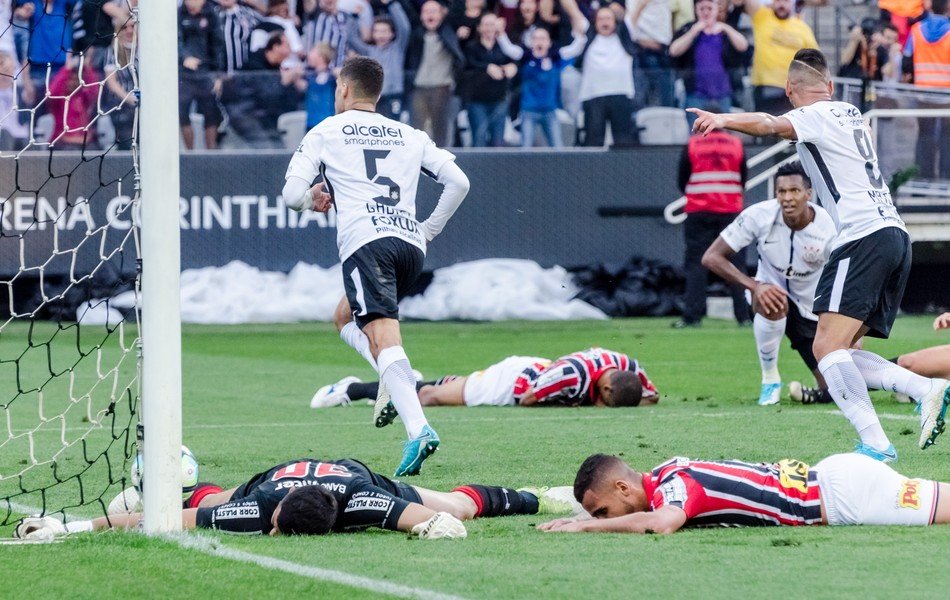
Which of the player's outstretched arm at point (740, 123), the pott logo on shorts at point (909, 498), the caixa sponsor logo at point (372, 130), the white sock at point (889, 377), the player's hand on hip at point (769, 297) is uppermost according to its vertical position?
the player's outstretched arm at point (740, 123)

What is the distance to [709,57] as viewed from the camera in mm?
18172

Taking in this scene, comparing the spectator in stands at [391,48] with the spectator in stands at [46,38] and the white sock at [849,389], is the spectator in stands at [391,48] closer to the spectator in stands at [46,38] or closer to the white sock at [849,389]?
the spectator in stands at [46,38]

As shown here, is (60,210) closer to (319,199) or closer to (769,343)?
(769,343)

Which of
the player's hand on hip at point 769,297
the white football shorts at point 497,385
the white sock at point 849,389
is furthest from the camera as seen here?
the white football shorts at point 497,385

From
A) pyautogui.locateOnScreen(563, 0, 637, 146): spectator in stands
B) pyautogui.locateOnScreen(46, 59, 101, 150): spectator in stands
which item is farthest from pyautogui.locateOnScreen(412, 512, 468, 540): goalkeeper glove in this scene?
pyautogui.locateOnScreen(563, 0, 637, 146): spectator in stands

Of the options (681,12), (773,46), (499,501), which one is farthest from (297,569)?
(681,12)

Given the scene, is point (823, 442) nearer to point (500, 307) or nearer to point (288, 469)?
point (288, 469)

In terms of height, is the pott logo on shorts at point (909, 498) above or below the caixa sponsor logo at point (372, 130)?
below

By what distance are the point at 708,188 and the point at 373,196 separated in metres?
9.51

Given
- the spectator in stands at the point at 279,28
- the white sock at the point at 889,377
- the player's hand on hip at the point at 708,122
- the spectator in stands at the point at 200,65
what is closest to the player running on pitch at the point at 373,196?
the player's hand on hip at the point at 708,122

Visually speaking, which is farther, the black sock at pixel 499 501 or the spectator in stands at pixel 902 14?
the spectator in stands at pixel 902 14

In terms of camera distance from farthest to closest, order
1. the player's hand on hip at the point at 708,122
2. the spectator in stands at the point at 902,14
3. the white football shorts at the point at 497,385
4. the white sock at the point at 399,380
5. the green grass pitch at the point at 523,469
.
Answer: the spectator in stands at the point at 902,14, the white football shorts at the point at 497,385, the white sock at the point at 399,380, the player's hand on hip at the point at 708,122, the green grass pitch at the point at 523,469

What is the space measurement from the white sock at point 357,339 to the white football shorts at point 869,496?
3.08 m

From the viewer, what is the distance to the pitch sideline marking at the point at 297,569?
13.9 feet
